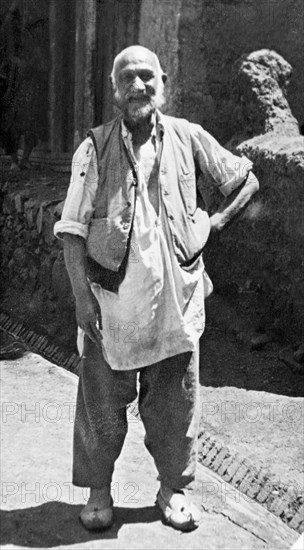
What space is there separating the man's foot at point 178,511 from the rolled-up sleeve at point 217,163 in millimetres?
1332

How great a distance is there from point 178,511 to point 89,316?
979 mm

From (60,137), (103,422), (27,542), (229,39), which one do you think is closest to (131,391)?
(103,422)

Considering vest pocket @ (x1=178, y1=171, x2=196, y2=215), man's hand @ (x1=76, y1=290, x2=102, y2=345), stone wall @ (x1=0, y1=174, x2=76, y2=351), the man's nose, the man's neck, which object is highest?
the man's nose

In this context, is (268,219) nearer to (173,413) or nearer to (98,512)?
(173,413)

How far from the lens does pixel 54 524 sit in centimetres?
338

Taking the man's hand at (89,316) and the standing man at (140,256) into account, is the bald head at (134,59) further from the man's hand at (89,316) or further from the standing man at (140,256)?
the man's hand at (89,316)

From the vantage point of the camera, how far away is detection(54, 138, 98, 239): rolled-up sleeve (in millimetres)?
2968

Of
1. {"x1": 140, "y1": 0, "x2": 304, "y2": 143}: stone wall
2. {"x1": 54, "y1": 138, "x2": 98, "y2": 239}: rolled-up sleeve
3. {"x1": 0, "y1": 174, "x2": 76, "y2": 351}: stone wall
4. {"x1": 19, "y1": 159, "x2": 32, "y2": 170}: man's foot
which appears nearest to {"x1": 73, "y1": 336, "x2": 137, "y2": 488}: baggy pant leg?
{"x1": 54, "y1": 138, "x2": 98, "y2": 239}: rolled-up sleeve

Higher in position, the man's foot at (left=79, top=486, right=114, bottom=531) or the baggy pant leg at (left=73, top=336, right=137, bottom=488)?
the baggy pant leg at (left=73, top=336, right=137, bottom=488)

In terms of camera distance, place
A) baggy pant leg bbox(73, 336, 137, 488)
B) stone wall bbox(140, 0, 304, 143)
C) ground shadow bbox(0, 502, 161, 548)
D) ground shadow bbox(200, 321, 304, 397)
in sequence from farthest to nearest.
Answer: stone wall bbox(140, 0, 304, 143)
ground shadow bbox(200, 321, 304, 397)
ground shadow bbox(0, 502, 161, 548)
baggy pant leg bbox(73, 336, 137, 488)

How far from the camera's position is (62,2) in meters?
8.30

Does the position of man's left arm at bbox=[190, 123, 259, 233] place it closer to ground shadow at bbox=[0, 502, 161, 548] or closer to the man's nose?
the man's nose

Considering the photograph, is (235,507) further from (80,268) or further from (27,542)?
(80,268)

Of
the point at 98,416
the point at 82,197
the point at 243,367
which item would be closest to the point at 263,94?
the point at 243,367
